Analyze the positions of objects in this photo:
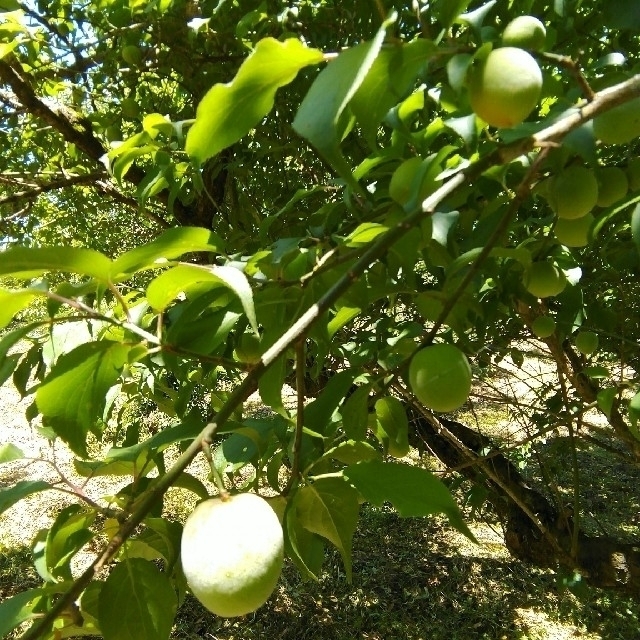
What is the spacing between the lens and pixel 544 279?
3.33 ft

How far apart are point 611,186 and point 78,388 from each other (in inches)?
31.0

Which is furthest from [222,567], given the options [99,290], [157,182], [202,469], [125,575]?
[202,469]

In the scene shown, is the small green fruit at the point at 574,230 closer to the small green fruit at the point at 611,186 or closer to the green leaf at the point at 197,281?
the small green fruit at the point at 611,186

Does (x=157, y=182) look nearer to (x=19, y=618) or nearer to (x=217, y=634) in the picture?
(x=19, y=618)

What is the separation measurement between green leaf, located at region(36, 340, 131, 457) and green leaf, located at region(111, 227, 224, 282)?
3.4 inches

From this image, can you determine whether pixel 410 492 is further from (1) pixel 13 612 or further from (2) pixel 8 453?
(2) pixel 8 453

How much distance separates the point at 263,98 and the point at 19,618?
0.57m

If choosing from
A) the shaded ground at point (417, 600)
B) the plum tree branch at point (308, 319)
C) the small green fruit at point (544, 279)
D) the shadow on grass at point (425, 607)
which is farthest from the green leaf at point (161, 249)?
the shadow on grass at point (425, 607)

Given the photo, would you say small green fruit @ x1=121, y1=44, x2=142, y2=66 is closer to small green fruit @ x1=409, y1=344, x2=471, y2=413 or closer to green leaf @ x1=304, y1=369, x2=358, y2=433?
green leaf @ x1=304, y1=369, x2=358, y2=433

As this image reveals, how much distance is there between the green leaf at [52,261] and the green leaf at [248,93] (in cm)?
16

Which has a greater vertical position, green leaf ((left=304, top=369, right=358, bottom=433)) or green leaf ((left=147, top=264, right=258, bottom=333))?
green leaf ((left=147, top=264, right=258, bottom=333))

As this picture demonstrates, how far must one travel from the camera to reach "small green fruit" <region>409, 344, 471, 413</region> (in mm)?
808

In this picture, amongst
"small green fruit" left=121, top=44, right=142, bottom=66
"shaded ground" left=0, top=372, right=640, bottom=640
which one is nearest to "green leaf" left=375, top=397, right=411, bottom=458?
"small green fruit" left=121, top=44, right=142, bottom=66

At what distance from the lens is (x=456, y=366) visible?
81cm
